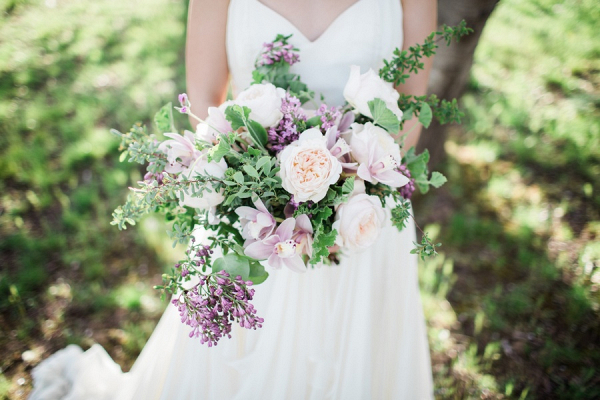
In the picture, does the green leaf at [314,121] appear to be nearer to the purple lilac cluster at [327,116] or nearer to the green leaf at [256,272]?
the purple lilac cluster at [327,116]

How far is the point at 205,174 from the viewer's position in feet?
4.35

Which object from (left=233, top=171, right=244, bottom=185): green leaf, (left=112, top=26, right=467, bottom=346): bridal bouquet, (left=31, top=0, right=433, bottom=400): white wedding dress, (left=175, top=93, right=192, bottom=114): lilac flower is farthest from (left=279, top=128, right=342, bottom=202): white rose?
(left=31, top=0, right=433, bottom=400): white wedding dress

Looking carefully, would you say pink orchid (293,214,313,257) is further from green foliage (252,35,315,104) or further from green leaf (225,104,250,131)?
green foliage (252,35,315,104)

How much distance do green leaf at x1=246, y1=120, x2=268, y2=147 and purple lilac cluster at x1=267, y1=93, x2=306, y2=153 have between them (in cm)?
2

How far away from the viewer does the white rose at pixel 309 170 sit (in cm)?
124

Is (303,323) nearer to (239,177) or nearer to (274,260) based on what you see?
(274,260)

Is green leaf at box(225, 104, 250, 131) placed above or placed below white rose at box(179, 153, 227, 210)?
above

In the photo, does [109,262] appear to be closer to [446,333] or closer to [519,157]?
[446,333]

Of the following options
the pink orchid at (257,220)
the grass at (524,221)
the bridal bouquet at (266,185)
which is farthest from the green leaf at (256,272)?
the grass at (524,221)

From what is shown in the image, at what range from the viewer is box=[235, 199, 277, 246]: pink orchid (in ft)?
4.25

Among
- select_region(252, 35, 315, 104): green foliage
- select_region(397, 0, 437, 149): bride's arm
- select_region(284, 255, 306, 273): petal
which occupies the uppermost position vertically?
select_region(397, 0, 437, 149): bride's arm

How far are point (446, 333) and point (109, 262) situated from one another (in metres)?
2.29

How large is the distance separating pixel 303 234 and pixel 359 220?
17 centimetres

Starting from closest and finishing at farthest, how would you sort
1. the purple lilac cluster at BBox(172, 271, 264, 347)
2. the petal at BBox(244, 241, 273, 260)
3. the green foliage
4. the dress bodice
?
the purple lilac cluster at BBox(172, 271, 264, 347), the petal at BBox(244, 241, 273, 260), the green foliage, the dress bodice
